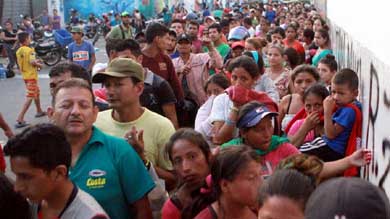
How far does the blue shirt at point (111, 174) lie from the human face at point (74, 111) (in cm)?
9

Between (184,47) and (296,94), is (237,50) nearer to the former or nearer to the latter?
(184,47)

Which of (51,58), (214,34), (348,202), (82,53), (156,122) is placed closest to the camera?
(348,202)

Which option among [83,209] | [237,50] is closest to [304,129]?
[83,209]

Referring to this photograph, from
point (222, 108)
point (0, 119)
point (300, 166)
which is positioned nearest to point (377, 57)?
point (222, 108)

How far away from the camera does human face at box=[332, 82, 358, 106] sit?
429cm

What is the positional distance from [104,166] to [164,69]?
3049 mm

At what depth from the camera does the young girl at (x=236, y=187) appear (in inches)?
109

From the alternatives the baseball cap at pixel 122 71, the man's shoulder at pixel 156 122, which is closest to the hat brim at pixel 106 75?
the baseball cap at pixel 122 71

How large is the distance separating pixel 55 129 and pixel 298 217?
116 centimetres

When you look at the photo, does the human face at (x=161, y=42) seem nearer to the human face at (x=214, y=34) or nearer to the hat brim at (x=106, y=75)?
the hat brim at (x=106, y=75)

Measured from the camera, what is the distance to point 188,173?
3.03m

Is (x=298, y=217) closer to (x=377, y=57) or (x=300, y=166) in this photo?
(x=300, y=166)

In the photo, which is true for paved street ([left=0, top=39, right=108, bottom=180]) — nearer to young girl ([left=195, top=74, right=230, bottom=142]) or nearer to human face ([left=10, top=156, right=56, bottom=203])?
young girl ([left=195, top=74, right=230, bottom=142])

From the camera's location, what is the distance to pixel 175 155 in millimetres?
3127
